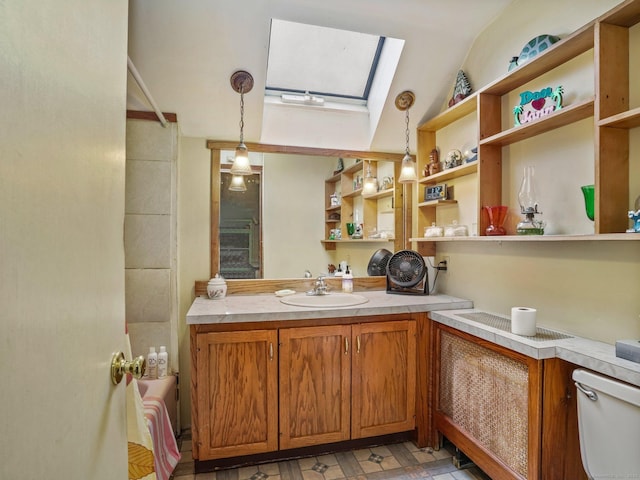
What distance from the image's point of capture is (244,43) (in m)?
1.91

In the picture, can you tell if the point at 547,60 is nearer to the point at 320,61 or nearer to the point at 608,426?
the point at 320,61

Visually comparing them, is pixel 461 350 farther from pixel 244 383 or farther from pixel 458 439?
pixel 244 383

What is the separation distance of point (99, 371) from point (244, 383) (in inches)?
52.2

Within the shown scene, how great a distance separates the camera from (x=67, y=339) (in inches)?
20.6

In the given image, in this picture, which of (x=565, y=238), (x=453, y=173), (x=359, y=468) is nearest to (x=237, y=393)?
(x=359, y=468)

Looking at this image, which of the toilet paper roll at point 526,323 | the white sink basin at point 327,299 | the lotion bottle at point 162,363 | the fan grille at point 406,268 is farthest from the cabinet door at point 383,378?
the lotion bottle at point 162,363

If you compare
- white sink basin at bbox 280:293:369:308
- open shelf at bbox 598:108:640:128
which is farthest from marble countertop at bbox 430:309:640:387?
open shelf at bbox 598:108:640:128

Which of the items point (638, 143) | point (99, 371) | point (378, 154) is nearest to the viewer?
point (99, 371)

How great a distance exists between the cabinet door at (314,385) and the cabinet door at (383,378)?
0.07 m

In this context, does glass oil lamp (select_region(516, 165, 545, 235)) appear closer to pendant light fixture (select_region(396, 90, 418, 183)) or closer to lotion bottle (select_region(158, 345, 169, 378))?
pendant light fixture (select_region(396, 90, 418, 183))

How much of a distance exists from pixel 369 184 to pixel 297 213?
2.07ft

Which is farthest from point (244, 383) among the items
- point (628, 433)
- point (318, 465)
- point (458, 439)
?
point (628, 433)

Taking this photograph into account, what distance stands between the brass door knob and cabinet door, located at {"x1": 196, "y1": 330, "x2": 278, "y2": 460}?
43.1 inches

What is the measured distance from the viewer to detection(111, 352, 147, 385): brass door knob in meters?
0.72
